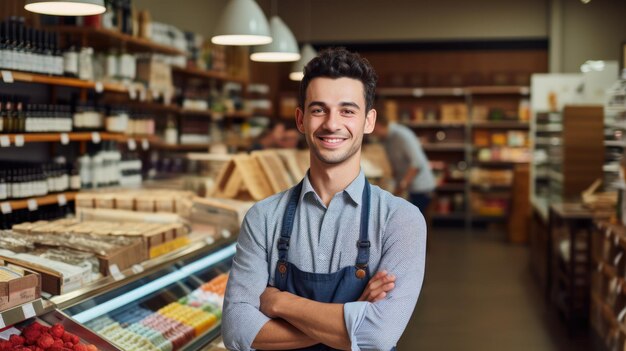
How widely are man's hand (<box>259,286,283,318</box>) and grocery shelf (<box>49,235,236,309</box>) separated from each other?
1.11 m

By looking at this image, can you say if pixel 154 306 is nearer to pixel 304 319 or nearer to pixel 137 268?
pixel 137 268

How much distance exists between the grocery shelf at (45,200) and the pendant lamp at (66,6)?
1.74 meters

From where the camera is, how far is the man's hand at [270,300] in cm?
203

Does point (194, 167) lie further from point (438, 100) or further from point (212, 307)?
point (438, 100)

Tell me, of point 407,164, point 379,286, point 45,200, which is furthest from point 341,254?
point 407,164

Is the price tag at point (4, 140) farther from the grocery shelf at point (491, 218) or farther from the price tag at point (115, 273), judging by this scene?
the grocery shelf at point (491, 218)

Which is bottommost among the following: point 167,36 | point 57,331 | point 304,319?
point 57,331

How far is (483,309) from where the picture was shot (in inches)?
287

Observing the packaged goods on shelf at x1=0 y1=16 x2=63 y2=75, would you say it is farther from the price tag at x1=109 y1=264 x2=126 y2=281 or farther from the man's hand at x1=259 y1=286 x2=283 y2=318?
the man's hand at x1=259 y1=286 x2=283 y2=318

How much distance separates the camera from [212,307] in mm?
4008

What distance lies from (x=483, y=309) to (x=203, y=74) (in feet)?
15.2

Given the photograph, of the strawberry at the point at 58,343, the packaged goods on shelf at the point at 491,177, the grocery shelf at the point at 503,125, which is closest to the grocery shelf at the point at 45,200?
the strawberry at the point at 58,343

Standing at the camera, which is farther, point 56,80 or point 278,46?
point 278,46

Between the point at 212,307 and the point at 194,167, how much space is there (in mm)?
2597
